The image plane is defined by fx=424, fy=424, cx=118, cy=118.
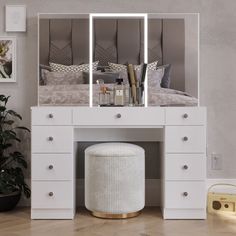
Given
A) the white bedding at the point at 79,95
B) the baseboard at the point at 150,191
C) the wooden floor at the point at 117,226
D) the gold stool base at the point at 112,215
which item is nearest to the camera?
the wooden floor at the point at 117,226

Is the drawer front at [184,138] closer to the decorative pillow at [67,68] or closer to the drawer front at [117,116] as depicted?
the drawer front at [117,116]

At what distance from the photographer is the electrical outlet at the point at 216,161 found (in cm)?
333

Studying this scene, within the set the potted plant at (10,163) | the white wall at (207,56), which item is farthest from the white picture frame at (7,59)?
the potted plant at (10,163)

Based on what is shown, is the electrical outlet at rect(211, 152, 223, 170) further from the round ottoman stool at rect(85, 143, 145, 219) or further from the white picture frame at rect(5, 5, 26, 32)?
the white picture frame at rect(5, 5, 26, 32)

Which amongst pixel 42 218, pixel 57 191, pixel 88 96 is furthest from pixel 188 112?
pixel 42 218

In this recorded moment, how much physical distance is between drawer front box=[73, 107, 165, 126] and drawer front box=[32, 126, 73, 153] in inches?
4.2

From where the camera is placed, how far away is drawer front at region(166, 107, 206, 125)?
9.40 ft

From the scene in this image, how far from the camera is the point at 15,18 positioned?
10.7 ft

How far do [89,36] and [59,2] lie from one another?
0.37 m

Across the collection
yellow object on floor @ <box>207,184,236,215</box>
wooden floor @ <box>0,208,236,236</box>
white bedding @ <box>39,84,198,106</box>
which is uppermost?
white bedding @ <box>39,84,198,106</box>

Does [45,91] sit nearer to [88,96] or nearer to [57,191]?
[88,96]

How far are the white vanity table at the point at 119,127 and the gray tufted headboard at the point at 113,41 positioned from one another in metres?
0.46

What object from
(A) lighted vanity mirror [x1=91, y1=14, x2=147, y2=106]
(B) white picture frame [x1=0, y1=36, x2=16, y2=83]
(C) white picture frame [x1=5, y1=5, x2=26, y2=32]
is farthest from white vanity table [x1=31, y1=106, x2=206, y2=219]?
(C) white picture frame [x1=5, y1=5, x2=26, y2=32]

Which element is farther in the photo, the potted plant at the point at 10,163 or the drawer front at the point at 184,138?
the potted plant at the point at 10,163
